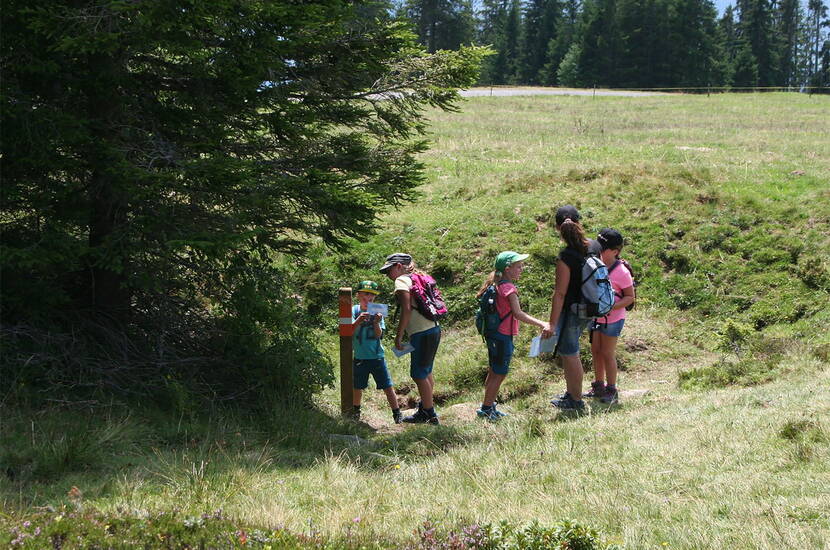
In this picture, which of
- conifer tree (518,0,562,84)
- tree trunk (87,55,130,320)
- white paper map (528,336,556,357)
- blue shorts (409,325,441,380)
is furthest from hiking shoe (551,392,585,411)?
conifer tree (518,0,562,84)

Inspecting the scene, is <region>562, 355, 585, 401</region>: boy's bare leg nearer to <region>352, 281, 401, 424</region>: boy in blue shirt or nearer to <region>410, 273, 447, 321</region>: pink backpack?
<region>410, 273, 447, 321</region>: pink backpack

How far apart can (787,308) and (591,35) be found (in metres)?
81.6

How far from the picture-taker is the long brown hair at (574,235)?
24.4 feet

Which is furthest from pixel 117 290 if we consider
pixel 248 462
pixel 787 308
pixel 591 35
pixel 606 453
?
pixel 591 35

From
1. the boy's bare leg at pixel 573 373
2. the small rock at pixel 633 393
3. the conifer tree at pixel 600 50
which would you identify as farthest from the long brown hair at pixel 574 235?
the conifer tree at pixel 600 50

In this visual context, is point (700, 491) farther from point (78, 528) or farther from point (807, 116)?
point (807, 116)

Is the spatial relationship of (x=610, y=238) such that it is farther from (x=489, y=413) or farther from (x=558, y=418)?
(x=489, y=413)

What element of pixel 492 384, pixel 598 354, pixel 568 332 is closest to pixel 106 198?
pixel 492 384

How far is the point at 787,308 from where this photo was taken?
11305 millimetres

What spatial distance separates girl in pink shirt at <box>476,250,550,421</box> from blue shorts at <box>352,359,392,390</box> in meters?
1.14

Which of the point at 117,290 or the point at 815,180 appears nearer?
the point at 117,290

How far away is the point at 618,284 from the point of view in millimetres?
8219

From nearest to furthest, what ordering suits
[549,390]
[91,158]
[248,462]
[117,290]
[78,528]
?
[78,528] → [248,462] → [91,158] → [117,290] → [549,390]

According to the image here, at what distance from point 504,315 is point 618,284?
1.44 meters
